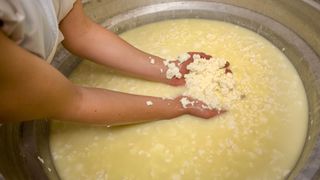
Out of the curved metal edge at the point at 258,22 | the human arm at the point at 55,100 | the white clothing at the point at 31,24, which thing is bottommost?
the human arm at the point at 55,100

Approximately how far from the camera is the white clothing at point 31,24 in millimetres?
673

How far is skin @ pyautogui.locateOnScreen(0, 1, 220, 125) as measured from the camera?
0.73m

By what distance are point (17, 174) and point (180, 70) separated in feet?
1.78

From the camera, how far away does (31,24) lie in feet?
2.46

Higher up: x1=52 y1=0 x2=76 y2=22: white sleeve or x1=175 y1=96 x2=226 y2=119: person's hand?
x1=175 y1=96 x2=226 y2=119: person's hand

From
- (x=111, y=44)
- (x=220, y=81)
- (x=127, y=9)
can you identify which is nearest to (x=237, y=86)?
(x=220, y=81)

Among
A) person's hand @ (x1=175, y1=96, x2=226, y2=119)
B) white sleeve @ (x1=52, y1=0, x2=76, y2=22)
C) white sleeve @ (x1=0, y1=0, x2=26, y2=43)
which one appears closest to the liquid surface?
person's hand @ (x1=175, y1=96, x2=226, y2=119)

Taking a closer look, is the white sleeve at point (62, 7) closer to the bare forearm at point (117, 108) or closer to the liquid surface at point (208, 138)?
the bare forearm at point (117, 108)

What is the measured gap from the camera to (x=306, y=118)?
1112 millimetres

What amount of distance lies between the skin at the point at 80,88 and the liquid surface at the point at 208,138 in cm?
5

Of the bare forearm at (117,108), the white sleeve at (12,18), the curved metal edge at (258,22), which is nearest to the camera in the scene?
the white sleeve at (12,18)

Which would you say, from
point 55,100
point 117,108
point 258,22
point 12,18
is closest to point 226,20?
point 258,22

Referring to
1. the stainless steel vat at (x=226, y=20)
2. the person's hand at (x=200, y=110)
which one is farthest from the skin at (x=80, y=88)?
the stainless steel vat at (x=226, y=20)

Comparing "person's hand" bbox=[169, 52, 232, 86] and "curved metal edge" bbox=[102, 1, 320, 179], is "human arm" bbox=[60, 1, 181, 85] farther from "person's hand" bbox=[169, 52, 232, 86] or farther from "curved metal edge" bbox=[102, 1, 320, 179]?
"curved metal edge" bbox=[102, 1, 320, 179]
